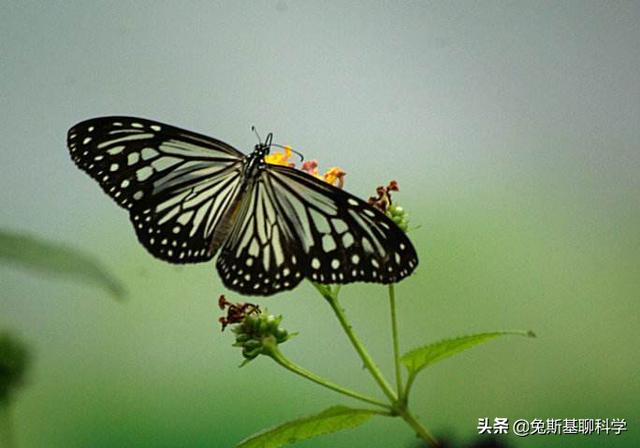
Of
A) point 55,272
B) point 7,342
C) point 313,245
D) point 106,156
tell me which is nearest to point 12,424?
point 7,342

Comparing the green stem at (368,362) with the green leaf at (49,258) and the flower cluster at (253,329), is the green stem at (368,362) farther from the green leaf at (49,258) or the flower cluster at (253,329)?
the green leaf at (49,258)

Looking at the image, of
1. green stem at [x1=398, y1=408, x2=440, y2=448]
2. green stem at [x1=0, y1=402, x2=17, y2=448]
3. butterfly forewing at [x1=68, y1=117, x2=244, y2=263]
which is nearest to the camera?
green stem at [x1=398, y1=408, x2=440, y2=448]

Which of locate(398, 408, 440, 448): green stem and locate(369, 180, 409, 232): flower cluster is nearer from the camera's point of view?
locate(398, 408, 440, 448): green stem

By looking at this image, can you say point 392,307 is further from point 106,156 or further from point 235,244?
point 106,156

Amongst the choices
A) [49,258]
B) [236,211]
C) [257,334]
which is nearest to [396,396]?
[257,334]

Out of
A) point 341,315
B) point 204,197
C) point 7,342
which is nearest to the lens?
point 341,315

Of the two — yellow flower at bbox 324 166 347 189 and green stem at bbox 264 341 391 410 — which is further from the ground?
yellow flower at bbox 324 166 347 189

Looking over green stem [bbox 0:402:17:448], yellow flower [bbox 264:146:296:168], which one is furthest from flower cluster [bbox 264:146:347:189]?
green stem [bbox 0:402:17:448]

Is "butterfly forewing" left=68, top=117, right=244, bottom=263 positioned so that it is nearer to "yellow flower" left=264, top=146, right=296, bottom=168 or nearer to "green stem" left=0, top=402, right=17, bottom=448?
"yellow flower" left=264, top=146, right=296, bottom=168

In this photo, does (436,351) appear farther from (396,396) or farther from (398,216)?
(398,216)
